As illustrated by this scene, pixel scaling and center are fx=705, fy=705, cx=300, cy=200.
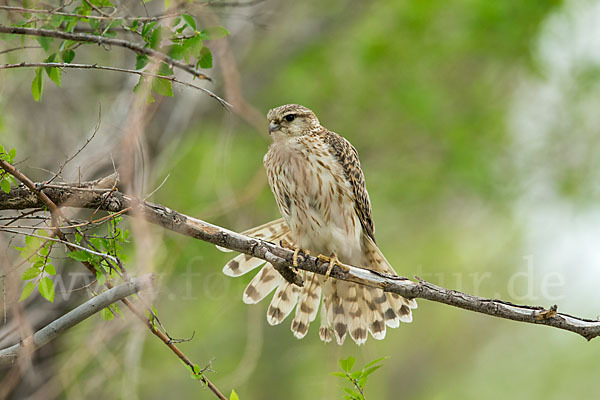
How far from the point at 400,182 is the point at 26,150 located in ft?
16.2

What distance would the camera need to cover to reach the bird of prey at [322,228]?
4.81 meters

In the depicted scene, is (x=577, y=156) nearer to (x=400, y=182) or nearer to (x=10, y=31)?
(x=400, y=182)

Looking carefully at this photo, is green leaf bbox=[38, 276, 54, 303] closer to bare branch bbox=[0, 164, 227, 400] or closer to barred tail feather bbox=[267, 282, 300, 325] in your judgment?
bare branch bbox=[0, 164, 227, 400]

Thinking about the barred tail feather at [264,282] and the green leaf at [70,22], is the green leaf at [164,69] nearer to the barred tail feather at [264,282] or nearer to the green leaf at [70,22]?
the green leaf at [70,22]

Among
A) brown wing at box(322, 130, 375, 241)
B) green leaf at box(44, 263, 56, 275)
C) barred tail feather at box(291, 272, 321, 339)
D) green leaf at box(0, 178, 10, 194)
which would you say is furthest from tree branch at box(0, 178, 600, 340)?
brown wing at box(322, 130, 375, 241)

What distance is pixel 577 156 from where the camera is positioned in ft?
35.3

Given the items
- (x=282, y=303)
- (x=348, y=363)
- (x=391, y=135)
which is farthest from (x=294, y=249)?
(x=391, y=135)

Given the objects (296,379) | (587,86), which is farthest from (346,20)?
(296,379)

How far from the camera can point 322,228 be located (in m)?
4.82

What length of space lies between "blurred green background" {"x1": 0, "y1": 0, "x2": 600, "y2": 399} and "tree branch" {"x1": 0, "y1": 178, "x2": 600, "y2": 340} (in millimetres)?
3488

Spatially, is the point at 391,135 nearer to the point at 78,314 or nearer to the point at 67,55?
the point at 67,55

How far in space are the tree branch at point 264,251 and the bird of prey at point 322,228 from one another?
2.69 ft

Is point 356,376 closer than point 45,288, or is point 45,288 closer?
point 45,288

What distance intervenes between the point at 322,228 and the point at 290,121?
2.65ft
